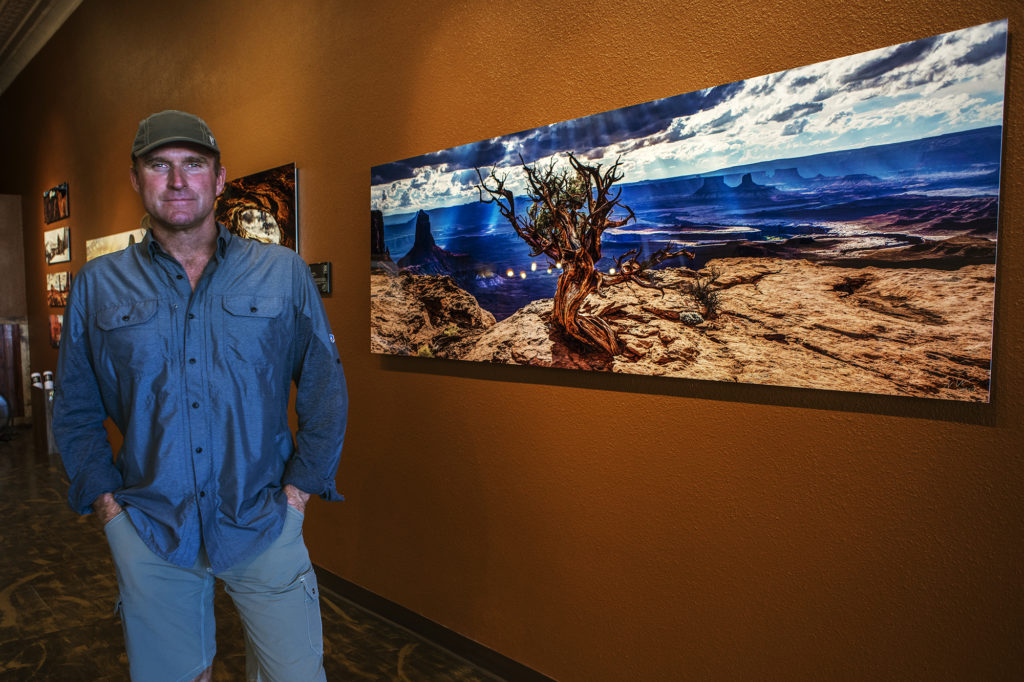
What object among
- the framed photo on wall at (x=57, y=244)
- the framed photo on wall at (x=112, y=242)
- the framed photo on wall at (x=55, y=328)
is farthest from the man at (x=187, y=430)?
the framed photo on wall at (x=55, y=328)

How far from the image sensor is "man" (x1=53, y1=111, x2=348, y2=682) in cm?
154

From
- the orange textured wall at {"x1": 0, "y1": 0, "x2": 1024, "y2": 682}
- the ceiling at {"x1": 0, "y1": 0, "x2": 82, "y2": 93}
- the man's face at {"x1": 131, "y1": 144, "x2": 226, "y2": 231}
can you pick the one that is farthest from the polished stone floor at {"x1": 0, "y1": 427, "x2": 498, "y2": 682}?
the ceiling at {"x1": 0, "y1": 0, "x2": 82, "y2": 93}

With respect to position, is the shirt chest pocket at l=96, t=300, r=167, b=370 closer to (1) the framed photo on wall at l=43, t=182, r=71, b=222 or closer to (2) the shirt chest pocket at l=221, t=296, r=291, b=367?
(2) the shirt chest pocket at l=221, t=296, r=291, b=367

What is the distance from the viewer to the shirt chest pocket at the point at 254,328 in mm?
1590

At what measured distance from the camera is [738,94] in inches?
66.1

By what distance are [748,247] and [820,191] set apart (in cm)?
22

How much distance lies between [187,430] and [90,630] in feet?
6.28

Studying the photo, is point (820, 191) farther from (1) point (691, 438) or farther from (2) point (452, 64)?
(2) point (452, 64)

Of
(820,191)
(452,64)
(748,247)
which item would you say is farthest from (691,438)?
(452,64)

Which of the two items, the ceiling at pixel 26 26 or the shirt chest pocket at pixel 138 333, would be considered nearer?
the shirt chest pocket at pixel 138 333

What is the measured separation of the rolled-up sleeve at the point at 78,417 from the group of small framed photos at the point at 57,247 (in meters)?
5.35

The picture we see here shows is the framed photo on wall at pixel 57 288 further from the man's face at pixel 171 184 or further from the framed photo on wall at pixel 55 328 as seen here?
the man's face at pixel 171 184

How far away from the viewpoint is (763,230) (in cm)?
164

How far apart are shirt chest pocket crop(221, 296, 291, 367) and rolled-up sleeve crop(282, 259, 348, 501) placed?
69mm
